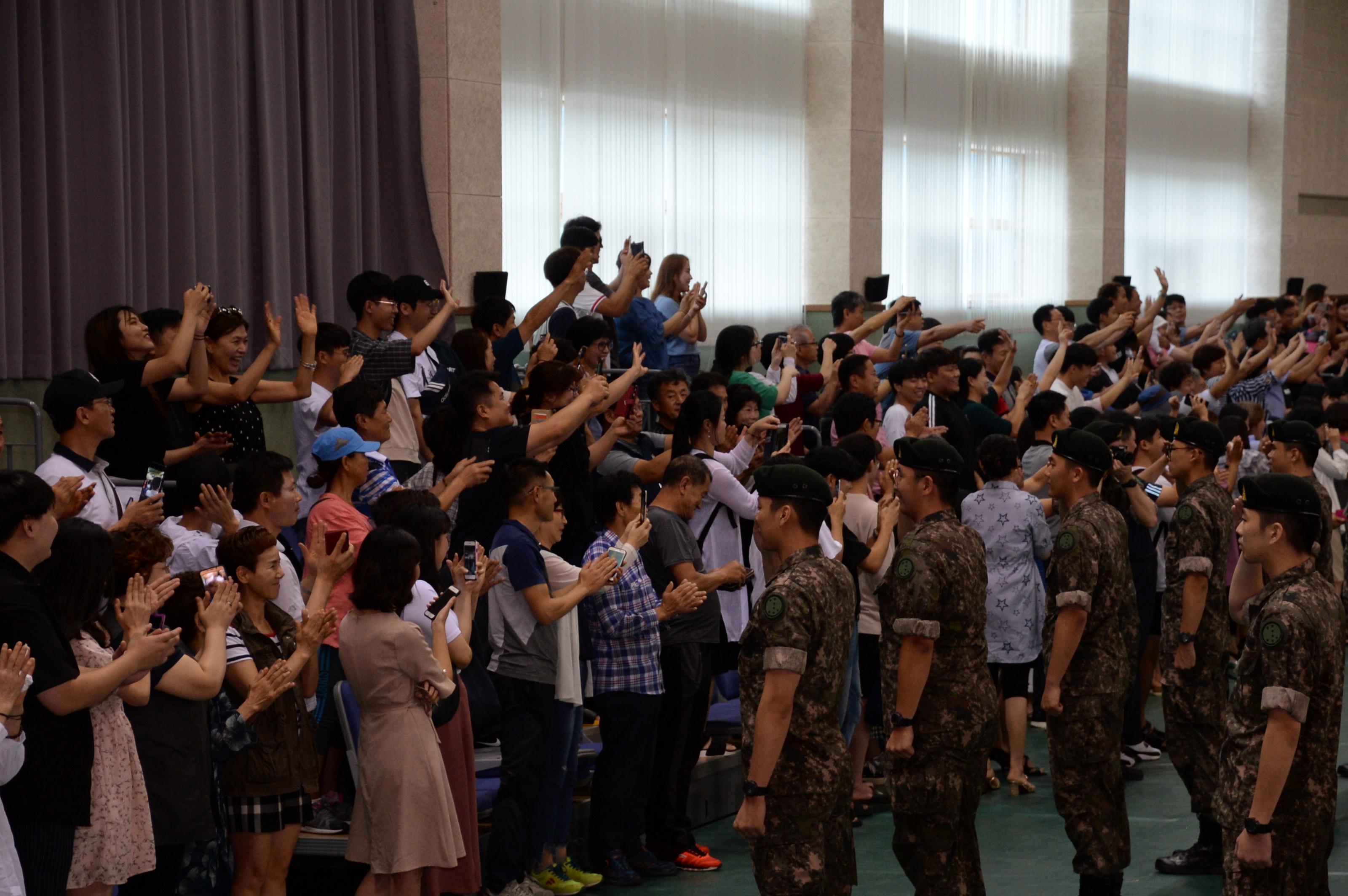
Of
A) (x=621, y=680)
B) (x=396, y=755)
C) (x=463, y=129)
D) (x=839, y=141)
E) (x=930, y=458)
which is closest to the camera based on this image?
(x=396, y=755)

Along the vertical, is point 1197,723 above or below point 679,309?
below

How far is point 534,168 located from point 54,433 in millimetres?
4299

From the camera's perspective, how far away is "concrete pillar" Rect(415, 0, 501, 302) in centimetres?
945

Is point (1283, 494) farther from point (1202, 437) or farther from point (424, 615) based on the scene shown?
point (424, 615)

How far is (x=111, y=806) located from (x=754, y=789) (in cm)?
172

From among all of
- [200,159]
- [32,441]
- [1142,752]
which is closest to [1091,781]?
[1142,752]

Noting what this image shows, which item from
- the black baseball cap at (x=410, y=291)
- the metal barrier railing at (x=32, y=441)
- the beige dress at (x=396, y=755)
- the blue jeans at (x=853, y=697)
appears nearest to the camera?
the beige dress at (x=396, y=755)

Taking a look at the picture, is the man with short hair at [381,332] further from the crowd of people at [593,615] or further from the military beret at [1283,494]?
the military beret at [1283,494]

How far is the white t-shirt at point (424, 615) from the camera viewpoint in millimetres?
5117

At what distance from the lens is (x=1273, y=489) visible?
14.8 feet

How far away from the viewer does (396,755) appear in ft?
15.8

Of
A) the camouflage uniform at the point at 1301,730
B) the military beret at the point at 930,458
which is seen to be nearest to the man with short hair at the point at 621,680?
the military beret at the point at 930,458

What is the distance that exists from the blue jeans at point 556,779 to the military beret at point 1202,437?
274 centimetres

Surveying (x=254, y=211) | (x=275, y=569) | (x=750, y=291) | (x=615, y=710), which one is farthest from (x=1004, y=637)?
(x=750, y=291)
